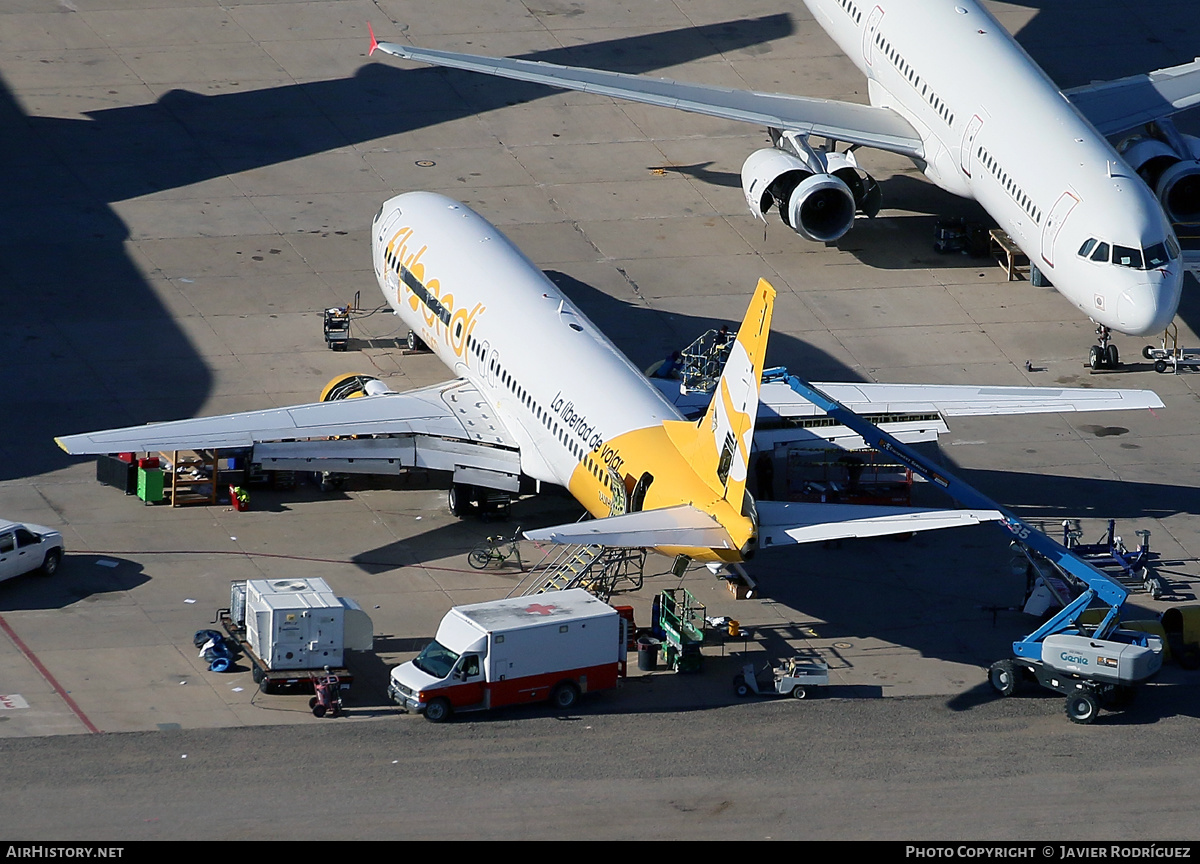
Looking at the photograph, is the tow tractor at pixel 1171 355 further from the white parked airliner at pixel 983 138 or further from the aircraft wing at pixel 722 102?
the aircraft wing at pixel 722 102

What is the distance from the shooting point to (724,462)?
3991cm

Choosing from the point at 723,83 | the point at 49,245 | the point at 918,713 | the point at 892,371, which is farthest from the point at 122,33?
the point at 918,713

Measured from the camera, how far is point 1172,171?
6097 centimetres

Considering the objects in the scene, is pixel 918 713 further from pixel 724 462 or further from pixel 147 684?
pixel 147 684

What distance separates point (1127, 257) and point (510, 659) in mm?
21956

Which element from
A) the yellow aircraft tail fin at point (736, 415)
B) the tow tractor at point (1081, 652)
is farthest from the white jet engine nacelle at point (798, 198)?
the tow tractor at point (1081, 652)

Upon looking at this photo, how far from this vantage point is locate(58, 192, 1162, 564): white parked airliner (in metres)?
39.1

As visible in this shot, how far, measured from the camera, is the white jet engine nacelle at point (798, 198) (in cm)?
6047

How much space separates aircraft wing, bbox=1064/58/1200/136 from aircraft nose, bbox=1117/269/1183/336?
11.2m

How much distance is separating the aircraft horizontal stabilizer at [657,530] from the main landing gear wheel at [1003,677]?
6.37m

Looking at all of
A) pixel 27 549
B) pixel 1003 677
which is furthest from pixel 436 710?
pixel 1003 677

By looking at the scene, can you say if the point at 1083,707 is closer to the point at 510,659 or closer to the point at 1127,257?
the point at 510,659

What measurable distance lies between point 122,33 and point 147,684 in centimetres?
4122

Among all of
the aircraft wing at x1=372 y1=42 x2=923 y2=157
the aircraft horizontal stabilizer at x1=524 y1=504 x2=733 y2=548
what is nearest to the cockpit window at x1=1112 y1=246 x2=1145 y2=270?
the aircraft wing at x1=372 y1=42 x2=923 y2=157
